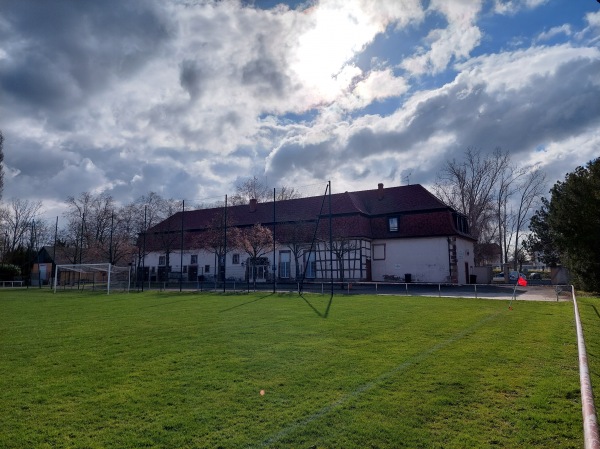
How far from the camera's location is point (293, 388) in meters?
5.42

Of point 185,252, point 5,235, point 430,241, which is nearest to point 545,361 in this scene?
point 430,241

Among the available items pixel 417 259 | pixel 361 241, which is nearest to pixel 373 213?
pixel 361 241

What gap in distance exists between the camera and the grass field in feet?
13.2

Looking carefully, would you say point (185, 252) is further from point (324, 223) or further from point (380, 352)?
point (380, 352)

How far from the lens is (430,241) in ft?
117

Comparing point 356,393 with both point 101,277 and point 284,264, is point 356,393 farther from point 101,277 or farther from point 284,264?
point 101,277

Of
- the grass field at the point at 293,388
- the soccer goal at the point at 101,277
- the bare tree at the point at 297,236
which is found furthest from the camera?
the bare tree at the point at 297,236

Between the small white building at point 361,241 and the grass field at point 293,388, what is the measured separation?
23485 mm

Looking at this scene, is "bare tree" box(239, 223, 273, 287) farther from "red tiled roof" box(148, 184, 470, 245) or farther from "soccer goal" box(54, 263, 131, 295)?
"soccer goal" box(54, 263, 131, 295)

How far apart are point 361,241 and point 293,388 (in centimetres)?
3207

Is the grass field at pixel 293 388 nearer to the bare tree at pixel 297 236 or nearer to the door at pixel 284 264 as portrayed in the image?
the bare tree at pixel 297 236

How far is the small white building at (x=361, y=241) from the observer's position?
35469mm

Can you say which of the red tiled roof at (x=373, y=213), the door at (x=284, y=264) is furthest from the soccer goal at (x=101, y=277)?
the door at (x=284, y=264)

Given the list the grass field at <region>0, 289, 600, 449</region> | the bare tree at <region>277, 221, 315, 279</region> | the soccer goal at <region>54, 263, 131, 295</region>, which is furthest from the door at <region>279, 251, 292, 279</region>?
the grass field at <region>0, 289, 600, 449</region>
